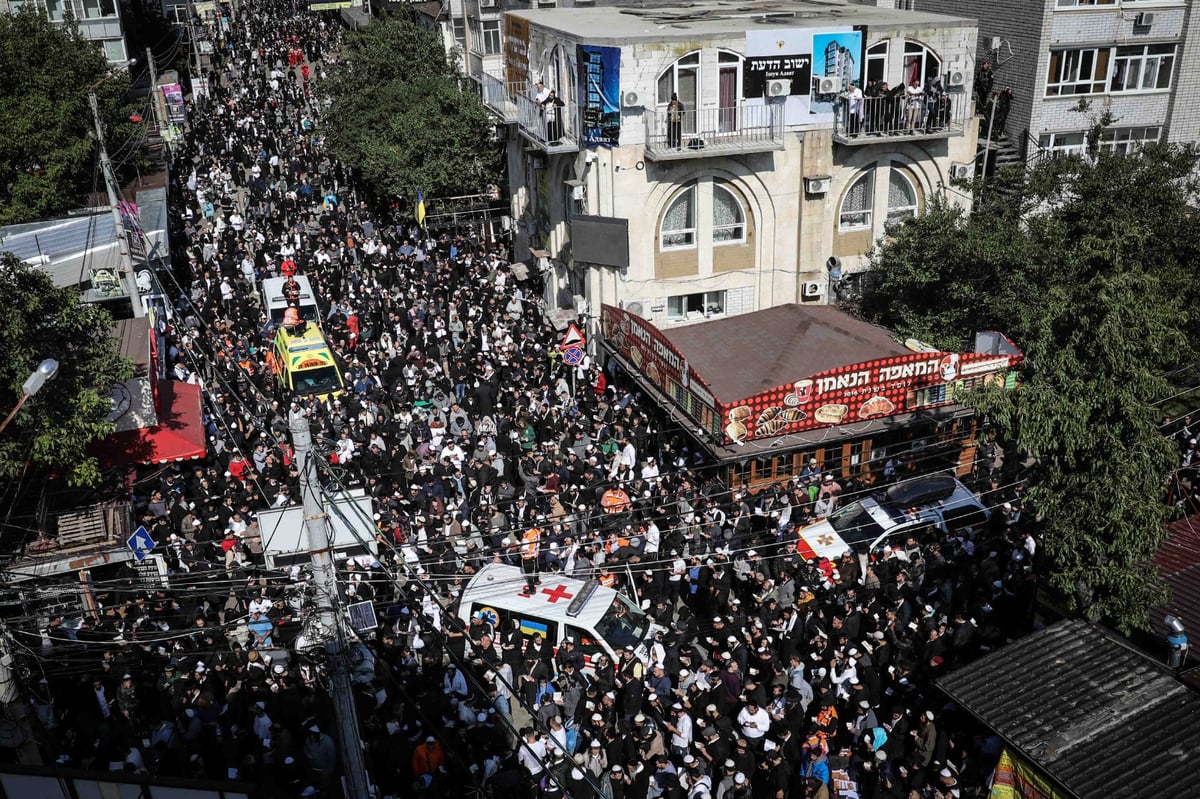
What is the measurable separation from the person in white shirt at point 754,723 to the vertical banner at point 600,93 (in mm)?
13522

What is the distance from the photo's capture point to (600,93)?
22.2 metres

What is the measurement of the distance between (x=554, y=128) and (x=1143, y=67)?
46.9 ft

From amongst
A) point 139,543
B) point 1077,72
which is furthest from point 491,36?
point 139,543

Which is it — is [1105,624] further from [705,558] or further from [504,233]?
[504,233]

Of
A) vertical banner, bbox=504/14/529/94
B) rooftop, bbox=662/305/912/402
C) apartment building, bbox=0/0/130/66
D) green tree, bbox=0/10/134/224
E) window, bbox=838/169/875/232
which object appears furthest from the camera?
apartment building, bbox=0/0/130/66

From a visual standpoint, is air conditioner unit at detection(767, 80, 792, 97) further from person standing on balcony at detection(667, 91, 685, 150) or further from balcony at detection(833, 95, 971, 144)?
person standing on balcony at detection(667, 91, 685, 150)

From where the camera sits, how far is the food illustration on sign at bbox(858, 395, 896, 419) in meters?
18.8

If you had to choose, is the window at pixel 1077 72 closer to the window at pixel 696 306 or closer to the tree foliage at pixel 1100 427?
the window at pixel 696 306

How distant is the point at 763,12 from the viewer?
26359 millimetres

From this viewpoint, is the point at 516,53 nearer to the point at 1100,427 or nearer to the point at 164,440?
the point at 164,440

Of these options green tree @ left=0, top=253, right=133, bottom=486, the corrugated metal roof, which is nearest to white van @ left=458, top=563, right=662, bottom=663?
the corrugated metal roof

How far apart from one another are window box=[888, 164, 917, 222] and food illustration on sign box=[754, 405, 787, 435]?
331 inches

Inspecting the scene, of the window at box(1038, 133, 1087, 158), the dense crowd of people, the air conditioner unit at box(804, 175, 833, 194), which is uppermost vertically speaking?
the window at box(1038, 133, 1087, 158)

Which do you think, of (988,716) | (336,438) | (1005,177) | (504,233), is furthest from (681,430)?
(504,233)
